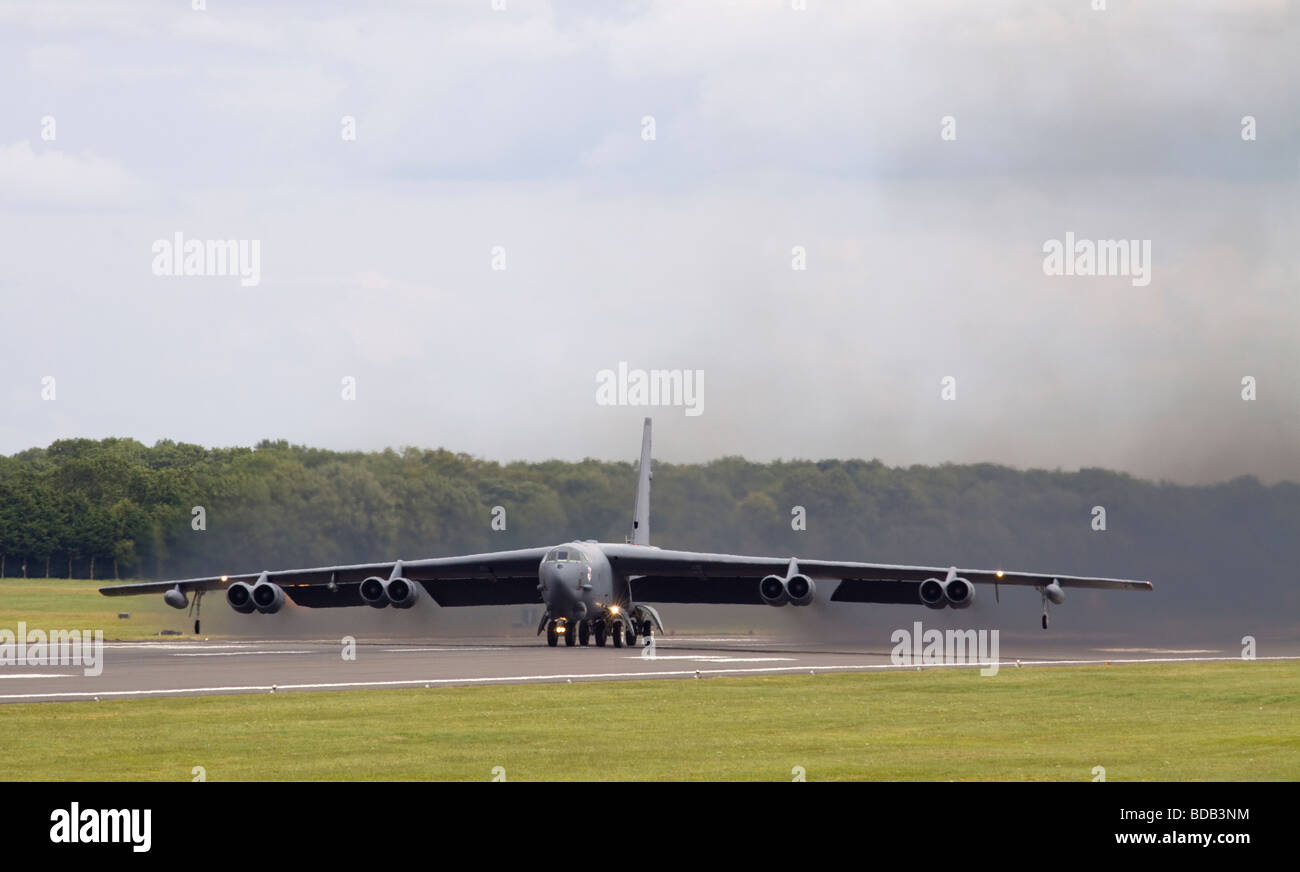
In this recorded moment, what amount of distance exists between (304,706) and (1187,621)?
37631 mm

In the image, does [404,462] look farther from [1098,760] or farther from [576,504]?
[1098,760]

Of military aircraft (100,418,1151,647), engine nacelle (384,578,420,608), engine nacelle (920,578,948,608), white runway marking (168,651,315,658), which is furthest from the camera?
engine nacelle (384,578,420,608)

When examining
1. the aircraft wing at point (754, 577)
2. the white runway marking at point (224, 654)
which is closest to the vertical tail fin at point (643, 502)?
the aircraft wing at point (754, 577)

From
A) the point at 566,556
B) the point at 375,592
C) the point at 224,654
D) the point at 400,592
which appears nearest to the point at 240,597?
the point at 375,592

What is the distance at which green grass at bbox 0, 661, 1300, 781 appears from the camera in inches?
764

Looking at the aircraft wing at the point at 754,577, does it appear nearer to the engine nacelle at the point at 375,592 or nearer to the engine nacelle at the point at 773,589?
the engine nacelle at the point at 773,589

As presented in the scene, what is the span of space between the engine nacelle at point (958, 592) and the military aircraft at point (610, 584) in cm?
3

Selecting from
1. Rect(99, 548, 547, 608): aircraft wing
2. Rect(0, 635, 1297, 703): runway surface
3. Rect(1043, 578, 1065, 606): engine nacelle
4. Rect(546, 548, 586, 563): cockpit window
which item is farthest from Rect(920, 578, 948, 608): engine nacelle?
Rect(99, 548, 547, 608): aircraft wing

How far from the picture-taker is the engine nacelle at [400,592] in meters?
55.2

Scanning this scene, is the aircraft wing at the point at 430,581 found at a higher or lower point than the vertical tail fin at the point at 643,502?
lower

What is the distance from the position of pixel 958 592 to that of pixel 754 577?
9.63 metres

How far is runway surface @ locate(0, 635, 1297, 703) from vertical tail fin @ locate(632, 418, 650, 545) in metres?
→ 5.01

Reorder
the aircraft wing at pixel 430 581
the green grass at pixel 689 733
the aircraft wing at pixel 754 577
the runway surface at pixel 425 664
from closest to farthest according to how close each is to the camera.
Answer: the green grass at pixel 689 733 → the runway surface at pixel 425 664 → the aircraft wing at pixel 754 577 → the aircraft wing at pixel 430 581

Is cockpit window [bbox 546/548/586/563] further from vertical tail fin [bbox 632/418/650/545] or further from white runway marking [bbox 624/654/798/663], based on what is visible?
vertical tail fin [bbox 632/418/650/545]
